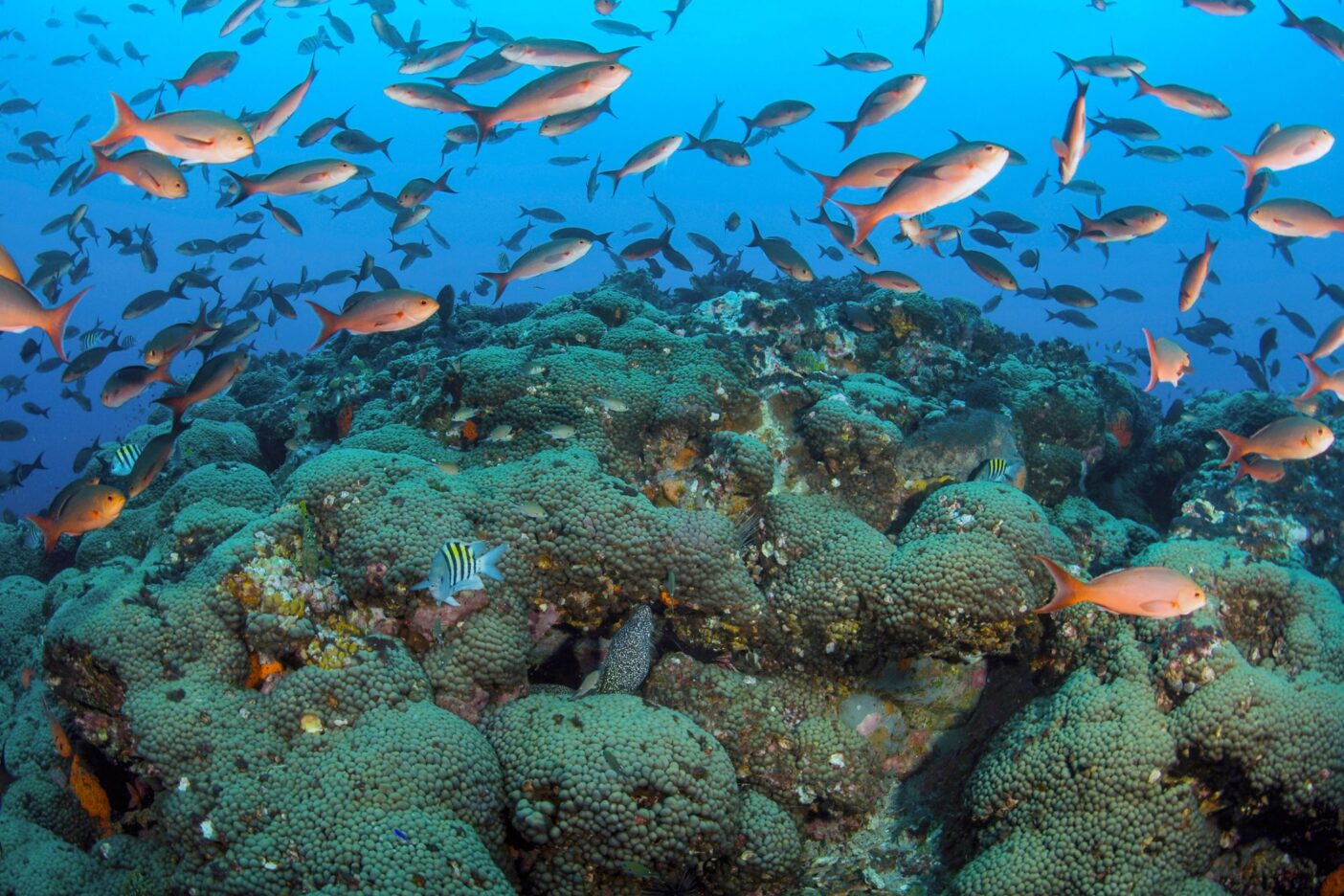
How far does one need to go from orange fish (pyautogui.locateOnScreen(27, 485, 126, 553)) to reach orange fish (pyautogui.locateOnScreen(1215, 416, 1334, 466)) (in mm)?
7412

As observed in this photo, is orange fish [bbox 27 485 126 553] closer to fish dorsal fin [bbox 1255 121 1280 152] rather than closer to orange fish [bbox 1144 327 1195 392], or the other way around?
orange fish [bbox 1144 327 1195 392]

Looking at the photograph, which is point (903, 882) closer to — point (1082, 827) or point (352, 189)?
point (1082, 827)

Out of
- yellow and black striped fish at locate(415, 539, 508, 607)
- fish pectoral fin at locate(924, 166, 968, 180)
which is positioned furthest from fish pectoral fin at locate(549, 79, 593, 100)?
yellow and black striped fish at locate(415, 539, 508, 607)

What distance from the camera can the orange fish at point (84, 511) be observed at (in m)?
4.45

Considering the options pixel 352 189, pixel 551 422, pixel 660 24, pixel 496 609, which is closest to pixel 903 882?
pixel 496 609

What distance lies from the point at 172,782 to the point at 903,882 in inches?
165

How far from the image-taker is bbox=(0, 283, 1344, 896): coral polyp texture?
3.42 meters

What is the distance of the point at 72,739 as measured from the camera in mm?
4230

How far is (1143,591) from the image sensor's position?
10.6 feet

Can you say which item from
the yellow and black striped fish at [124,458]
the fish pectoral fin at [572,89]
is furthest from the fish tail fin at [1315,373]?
the yellow and black striped fish at [124,458]

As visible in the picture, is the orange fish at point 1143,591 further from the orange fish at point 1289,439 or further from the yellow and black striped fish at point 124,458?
the yellow and black striped fish at point 124,458

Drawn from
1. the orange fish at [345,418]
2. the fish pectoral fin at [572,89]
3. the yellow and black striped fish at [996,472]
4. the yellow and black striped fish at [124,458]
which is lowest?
the orange fish at [345,418]

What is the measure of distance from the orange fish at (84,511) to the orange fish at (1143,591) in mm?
5838

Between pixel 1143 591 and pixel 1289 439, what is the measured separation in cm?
226
